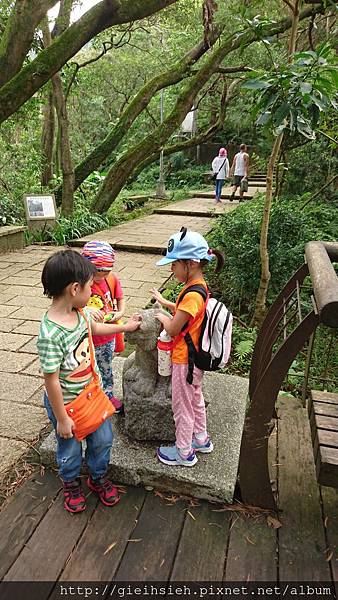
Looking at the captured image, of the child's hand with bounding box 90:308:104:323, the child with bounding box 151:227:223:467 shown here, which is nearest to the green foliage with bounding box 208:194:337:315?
the child with bounding box 151:227:223:467

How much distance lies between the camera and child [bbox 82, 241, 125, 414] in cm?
212

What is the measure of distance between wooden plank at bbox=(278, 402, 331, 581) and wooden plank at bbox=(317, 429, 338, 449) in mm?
458

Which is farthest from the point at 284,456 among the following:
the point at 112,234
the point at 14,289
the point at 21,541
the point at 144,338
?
the point at 112,234

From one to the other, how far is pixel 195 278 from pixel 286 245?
319cm

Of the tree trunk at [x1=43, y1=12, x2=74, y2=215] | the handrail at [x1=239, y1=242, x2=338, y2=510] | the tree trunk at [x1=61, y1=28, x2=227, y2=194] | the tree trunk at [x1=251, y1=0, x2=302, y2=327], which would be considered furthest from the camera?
the tree trunk at [x1=61, y1=28, x2=227, y2=194]

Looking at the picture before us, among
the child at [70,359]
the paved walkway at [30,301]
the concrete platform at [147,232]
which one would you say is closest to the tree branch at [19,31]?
the paved walkway at [30,301]

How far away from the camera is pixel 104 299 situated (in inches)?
90.1

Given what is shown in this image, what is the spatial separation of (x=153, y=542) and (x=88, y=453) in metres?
0.48

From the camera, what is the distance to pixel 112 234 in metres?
7.78

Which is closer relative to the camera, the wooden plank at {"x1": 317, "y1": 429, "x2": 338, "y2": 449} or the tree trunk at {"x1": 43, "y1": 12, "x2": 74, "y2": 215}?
the wooden plank at {"x1": 317, "y1": 429, "x2": 338, "y2": 449}

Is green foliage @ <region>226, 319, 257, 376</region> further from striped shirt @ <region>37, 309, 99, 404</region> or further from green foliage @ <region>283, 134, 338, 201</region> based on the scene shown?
green foliage @ <region>283, 134, 338, 201</region>

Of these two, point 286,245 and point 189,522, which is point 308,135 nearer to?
point 286,245

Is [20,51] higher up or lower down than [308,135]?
higher up

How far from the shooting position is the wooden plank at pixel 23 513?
168 centimetres
